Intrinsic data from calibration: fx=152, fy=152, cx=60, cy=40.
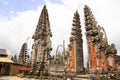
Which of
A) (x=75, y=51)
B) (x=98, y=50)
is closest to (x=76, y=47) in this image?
(x=75, y=51)

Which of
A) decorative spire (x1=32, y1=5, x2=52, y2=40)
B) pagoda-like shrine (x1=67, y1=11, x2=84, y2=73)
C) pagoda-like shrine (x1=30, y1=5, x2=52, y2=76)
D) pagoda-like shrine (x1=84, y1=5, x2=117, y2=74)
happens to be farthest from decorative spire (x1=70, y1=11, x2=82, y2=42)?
decorative spire (x1=32, y1=5, x2=52, y2=40)

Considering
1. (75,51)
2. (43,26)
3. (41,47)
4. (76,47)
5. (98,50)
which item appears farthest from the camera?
(43,26)

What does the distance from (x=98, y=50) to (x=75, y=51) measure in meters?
5.33

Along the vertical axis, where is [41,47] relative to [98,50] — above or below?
above

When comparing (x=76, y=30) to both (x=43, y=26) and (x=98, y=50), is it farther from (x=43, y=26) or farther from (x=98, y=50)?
(x=43, y=26)

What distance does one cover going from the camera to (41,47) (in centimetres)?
3497

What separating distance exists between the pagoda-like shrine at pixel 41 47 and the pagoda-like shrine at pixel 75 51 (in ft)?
22.8

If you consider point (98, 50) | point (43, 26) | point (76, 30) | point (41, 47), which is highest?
point (43, 26)

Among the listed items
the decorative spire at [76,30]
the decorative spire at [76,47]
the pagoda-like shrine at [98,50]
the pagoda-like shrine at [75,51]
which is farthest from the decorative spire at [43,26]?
the pagoda-like shrine at [98,50]

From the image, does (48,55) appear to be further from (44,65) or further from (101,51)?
(101,51)

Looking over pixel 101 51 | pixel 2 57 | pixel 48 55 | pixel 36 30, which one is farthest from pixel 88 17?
pixel 2 57

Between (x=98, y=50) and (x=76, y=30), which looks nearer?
(x=98, y=50)

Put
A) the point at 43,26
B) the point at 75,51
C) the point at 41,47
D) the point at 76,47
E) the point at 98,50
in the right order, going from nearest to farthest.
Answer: the point at 98,50 < the point at 75,51 < the point at 76,47 < the point at 41,47 < the point at 43,26

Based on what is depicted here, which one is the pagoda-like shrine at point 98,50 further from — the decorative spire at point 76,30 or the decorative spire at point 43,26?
the decorative spire at point 43,26
